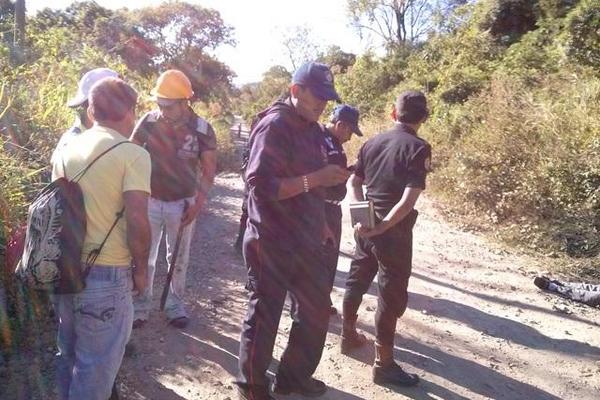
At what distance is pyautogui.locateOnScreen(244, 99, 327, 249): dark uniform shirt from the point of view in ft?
7.91

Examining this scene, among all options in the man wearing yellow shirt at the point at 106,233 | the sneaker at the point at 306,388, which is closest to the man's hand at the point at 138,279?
the man wearing yellow shirt at the point at 106,233

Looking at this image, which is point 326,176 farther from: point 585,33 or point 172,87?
point 585,33

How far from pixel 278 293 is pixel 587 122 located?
645 centimetres

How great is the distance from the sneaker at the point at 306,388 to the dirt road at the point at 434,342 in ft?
0.32

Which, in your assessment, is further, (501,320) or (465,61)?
(465,61)

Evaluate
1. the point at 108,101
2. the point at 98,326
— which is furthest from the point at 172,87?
the point at 98,326

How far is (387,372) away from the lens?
3.21 meters

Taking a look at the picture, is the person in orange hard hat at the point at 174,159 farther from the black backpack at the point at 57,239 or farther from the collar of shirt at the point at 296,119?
the black backpack at the point at 57,239

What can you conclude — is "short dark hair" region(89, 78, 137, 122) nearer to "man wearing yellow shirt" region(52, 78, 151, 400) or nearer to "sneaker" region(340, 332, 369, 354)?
"man wearing yellow shirt" region(52, 78, 151, 400)

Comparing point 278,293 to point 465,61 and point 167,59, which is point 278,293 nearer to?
point 465,61

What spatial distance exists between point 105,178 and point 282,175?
85 centimetres

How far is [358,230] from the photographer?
10.1 feet

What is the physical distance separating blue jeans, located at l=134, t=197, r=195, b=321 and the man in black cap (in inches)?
54.5

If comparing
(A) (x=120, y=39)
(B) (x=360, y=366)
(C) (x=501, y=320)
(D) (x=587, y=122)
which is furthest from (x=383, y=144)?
(A) (x=120, y=39)
